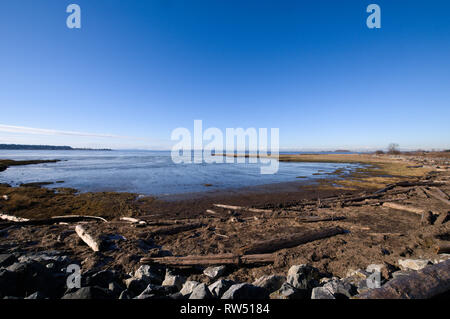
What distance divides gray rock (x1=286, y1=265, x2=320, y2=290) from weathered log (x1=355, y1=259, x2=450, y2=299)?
1.01 meters

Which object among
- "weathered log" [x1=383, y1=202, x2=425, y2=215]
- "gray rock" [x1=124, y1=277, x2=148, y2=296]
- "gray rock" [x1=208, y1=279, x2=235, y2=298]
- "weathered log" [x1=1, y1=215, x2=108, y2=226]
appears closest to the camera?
"gray rock" [x1=208, y1=279, x2=235, y2=298]

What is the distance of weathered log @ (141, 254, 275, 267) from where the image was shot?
5555mm

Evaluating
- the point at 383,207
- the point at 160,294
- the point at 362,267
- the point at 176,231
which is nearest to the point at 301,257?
the point at 362,267

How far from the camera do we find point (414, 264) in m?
4.89

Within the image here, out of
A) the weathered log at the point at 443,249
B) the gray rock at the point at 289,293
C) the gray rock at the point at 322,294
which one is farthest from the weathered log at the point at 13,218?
the weathered log at the point at 443,249

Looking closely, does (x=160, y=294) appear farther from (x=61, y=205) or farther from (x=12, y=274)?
(x=61, y=205)

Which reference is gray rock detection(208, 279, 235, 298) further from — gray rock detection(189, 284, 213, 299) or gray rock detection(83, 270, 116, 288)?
gray rock detection(83, 270, 116, 288)

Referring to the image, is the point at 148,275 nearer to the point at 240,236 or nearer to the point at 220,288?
the point at 220,288

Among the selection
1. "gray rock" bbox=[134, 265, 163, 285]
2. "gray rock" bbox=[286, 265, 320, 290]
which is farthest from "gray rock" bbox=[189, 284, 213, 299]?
"gray rock" bbox=[286, 265, 320, 290]

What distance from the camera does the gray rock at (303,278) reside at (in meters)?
4.23

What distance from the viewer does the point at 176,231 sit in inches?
345

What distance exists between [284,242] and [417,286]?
376 cm

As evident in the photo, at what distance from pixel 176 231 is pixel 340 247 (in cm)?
730

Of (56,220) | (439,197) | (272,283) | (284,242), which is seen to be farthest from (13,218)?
(439,197)
